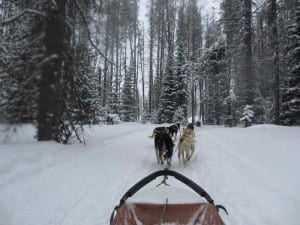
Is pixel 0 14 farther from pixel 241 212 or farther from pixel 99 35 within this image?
pixel 241 212

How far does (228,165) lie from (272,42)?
15317 mm

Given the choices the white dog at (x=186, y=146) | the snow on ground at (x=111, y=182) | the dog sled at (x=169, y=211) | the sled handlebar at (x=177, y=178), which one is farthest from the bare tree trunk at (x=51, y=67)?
the dog sled at (x=169, y=211)

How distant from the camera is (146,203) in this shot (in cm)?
324

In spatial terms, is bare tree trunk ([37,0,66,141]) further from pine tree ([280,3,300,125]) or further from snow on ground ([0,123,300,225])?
pine tree ([280,3,300,125])

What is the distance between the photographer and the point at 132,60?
155 feet

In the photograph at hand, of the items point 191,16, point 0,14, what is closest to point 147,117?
point 191,16

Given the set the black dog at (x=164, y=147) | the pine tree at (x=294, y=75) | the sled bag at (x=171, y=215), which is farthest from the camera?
the pine tree at (x=294, y=75)

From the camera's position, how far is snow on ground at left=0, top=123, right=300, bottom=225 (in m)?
5.01

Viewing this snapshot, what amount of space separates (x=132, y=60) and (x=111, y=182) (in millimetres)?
41070

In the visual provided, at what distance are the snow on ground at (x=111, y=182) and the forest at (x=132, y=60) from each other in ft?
6.46

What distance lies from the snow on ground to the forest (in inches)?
77.6

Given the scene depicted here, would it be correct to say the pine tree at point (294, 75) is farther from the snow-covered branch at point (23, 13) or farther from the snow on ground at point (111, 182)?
the snow-covered branch at point (23, 13)

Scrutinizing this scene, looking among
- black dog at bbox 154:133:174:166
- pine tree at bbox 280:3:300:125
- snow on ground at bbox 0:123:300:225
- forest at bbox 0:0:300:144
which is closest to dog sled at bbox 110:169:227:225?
snow on ground at bbox 0:123:300:225

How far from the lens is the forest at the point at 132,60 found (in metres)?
10.2
